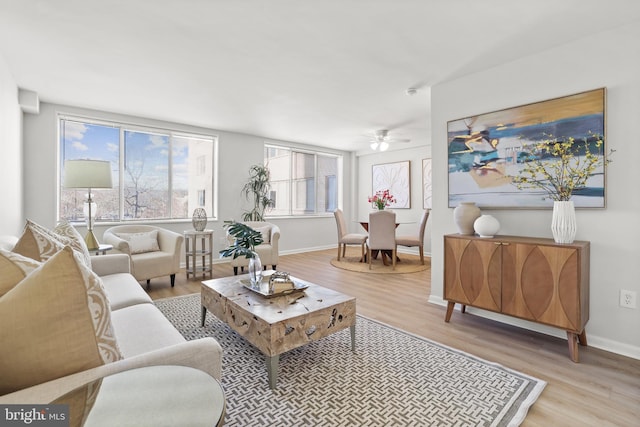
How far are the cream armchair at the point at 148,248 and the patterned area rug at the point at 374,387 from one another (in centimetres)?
166

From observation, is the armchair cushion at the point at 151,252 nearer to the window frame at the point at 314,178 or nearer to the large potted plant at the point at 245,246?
the large potted plant at the point at 245,246

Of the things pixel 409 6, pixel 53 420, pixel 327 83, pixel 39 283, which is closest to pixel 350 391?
pixel 53 420

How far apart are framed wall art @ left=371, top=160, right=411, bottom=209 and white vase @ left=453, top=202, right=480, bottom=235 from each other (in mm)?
3876

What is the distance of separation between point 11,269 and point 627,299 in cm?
345

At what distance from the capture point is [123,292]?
220cm

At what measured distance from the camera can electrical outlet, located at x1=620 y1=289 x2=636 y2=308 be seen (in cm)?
221

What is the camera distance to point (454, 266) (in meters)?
Answer: 2.74

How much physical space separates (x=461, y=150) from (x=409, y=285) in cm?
186

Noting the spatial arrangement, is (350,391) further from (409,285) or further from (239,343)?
(409,285)

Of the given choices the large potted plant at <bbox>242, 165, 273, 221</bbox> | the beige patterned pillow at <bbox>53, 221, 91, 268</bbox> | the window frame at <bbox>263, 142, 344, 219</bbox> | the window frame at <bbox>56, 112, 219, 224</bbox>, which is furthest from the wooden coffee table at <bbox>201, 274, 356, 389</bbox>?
the window frame at <bbox>263, 142, 344, 219</bbox>

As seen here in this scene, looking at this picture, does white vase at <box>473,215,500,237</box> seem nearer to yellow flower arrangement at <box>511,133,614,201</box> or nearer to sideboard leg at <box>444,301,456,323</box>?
yellow flower arrangement at <box>511,133,614,201</box>

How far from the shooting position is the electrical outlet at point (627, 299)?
2209mm

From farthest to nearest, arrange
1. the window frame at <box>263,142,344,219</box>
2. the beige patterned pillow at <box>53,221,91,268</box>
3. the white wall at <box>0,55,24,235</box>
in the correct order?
1. the window frame at <box>263,142,344,219</box>
2. the white wall at <box>0,55,24,235</box>
3. the beige patterned pillow at <box>53,221,91,268</box>

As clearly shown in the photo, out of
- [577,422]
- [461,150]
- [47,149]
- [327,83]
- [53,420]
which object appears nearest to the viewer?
[53,420]
